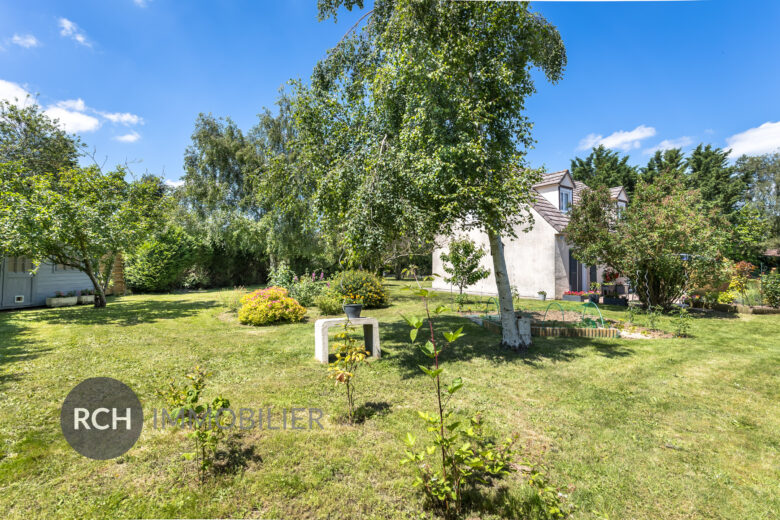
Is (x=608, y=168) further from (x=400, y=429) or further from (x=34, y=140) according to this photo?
(x=34, y=140)

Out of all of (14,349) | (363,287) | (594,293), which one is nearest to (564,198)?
(594,293)

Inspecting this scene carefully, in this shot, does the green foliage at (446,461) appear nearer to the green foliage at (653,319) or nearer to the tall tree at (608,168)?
the green foliage at (653,319)

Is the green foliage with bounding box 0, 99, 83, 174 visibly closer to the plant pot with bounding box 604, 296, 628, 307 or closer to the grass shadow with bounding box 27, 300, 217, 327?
the grass shadow with bounding box 27, 300, 217, 327

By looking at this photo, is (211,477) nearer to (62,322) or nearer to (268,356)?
(268,356)

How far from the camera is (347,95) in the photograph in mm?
7938

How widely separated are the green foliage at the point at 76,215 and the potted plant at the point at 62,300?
7.42 ft

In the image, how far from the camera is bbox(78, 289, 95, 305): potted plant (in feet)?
48.2

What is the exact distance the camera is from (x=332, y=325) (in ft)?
20.4

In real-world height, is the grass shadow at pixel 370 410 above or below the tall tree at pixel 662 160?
below

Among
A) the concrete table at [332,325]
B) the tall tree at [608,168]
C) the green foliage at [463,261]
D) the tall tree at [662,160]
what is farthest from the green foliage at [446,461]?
the tall tree at [662,160]

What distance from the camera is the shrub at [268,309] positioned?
32.5 ft

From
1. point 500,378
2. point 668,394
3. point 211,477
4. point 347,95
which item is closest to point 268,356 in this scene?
point 211,477

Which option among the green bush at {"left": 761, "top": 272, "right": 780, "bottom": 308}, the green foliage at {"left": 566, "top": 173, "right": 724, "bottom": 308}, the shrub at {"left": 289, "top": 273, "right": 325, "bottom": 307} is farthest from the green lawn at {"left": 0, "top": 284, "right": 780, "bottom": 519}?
the green bush at {"left": 761, "top": 272, "right": 780, "bottom": 308}

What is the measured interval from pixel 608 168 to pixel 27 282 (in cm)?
4295
